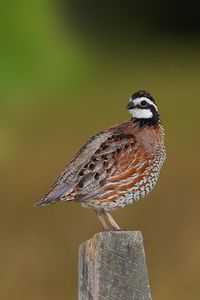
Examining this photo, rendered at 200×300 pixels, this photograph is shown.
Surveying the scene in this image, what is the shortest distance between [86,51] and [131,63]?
65 cm

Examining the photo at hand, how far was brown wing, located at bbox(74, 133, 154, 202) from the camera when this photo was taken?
493 centimetres

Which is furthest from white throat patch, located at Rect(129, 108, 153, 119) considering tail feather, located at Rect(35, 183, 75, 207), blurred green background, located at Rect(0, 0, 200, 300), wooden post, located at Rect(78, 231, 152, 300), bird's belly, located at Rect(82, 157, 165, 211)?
blurred green background, located at Rect(0, 0, 200, 300)

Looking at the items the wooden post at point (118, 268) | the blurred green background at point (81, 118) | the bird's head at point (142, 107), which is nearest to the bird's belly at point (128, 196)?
the bird's head at point (142, 107)

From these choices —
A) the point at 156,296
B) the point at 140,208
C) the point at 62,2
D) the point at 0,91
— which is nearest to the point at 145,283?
the point at 156,296

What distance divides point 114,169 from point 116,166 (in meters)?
0.02

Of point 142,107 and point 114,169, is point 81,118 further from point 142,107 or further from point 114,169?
point 114,169

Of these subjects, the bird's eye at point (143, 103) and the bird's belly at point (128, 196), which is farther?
the bird's eye at point (143, 103)

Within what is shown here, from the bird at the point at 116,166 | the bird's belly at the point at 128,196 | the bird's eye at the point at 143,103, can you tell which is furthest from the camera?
the bird's eye at the point at 143,103

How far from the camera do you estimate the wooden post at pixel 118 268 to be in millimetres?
3855

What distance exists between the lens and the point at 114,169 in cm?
514

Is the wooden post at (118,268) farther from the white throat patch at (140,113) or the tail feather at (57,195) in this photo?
the white throat patch at (140,113)

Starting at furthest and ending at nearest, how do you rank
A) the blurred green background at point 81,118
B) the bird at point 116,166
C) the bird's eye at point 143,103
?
the blurred green background at point 81,118 → the bird's eye at point 143,103 → the bird at point 116,166

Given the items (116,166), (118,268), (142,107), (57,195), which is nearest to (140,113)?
(142,107)

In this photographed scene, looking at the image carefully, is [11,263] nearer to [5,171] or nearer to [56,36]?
[5,171]
